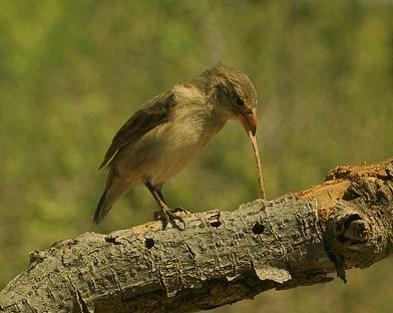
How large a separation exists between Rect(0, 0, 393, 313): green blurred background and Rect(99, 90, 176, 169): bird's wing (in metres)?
3.98

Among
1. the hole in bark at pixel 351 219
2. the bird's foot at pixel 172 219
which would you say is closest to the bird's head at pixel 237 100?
the bird's foot at pixel 172 219

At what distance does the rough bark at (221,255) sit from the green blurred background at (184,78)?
618 centimetres

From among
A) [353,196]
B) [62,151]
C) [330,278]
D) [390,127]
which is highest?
[62,151]

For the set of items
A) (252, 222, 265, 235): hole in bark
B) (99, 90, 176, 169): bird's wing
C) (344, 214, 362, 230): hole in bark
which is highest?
(99, 90, 176, 169): bird's wing

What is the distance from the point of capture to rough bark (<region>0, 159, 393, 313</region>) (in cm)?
376

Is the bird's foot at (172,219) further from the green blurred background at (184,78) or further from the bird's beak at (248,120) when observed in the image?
the green blurred background at (184,78)

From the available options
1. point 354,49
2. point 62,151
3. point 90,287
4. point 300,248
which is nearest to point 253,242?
point 300,248

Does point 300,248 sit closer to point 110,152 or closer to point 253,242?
point 253,242

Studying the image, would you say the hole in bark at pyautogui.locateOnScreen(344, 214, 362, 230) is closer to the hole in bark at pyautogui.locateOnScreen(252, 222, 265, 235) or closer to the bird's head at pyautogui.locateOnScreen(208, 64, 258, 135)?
the hole in bark at pyautogui.locateOnScreen(252, 222, 265, 235)

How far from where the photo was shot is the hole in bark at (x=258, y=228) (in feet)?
12.6

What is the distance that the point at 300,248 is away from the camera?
378 cm

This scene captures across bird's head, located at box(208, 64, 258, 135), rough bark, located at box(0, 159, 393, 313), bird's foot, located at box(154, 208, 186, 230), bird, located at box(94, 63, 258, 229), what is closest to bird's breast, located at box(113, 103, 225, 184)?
bird, located at box(94, 63, 258, 229)

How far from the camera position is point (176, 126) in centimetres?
595

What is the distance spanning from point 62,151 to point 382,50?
4004 mm
